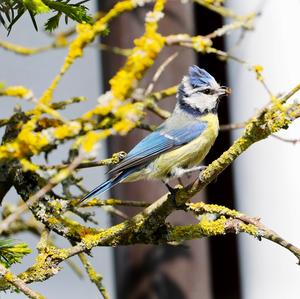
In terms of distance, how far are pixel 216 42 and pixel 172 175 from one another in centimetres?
124

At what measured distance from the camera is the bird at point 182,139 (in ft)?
5.88

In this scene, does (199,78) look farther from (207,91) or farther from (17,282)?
(17,282)

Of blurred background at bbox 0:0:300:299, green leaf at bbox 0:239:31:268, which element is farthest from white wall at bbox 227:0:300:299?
green leaf at bbox 0:239:31:268

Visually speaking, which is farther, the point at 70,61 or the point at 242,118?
the point at 242,118

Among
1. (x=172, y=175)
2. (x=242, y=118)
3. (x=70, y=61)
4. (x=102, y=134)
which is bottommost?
(x=102, y=134)

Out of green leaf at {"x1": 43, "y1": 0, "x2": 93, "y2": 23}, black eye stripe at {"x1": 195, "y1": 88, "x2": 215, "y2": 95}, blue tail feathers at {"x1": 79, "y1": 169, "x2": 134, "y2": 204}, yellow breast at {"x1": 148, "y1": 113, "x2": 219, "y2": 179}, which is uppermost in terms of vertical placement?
black eye stripe at {"x1": 195, "y1": 88, "x2": 215, "y2": 95}

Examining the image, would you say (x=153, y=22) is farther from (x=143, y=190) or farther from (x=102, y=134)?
(x=143, y=190)

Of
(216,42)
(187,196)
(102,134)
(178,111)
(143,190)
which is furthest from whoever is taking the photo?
(216,42)

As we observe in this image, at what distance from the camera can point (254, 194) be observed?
277cm

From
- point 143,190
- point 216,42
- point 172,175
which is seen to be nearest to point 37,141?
point 172,175

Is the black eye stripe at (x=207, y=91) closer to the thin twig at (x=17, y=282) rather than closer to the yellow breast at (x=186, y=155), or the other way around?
the yellow breast at (x=186, y=155)

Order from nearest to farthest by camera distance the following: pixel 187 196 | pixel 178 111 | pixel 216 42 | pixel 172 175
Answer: pixel 187 196
pixel 172 175
pixel 178 111
pixel 216 42

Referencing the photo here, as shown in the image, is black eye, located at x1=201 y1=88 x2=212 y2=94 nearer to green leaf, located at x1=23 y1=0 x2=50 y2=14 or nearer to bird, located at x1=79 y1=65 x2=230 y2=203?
bird, located at x1=79 y1=65 x2=230 y2=203

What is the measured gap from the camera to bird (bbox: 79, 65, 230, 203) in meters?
1.79
